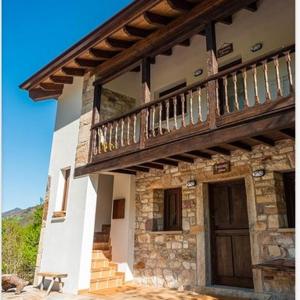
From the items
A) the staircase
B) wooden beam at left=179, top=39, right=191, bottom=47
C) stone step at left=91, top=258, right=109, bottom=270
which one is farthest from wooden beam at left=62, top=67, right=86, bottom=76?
stone step at left=91, top=258, right=109, bottom=270

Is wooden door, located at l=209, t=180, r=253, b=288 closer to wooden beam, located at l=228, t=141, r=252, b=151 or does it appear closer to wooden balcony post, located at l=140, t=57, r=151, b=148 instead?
wooden beam, located at l=228, t=141, r=252, b=151

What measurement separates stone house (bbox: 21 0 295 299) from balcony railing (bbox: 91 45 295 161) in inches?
1.0

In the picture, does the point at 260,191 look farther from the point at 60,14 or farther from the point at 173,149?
the point at 60,14

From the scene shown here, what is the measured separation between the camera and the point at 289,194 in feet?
17.3

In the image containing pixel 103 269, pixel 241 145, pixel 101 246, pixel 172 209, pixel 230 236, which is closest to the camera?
A: pixel 241 145

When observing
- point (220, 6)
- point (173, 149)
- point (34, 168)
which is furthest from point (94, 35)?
point (34, 168)

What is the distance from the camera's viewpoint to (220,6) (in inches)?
197

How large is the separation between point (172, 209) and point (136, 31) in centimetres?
423

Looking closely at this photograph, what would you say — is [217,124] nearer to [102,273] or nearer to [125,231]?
[125,231]

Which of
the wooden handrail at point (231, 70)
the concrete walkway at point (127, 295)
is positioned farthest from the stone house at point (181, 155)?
the concrete walkway at point (127, 295)

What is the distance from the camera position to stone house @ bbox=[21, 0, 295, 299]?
4789 mm

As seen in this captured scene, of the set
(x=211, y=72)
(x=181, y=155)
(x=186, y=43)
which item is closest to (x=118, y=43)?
(x=186, y=43)

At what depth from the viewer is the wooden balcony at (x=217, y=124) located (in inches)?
155

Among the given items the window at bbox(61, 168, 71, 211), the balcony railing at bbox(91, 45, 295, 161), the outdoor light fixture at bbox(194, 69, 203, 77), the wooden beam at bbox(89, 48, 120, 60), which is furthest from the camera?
the window at bbox(61, 168, 71, 211)
